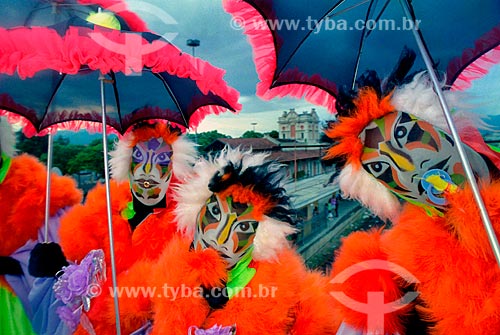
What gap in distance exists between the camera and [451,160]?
0.78 meters

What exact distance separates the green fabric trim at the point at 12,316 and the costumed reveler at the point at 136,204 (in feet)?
0.90

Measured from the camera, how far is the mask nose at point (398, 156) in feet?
2.64

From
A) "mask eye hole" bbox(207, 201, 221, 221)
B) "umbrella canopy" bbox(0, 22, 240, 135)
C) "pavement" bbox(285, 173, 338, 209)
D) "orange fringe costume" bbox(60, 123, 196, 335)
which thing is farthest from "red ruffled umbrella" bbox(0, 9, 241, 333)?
"pavement" bbox(285, 173, 338, 209)

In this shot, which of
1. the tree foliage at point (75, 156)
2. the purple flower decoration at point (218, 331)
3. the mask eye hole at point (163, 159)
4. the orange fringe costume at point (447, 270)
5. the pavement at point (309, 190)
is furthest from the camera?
the tree foliage at point (75, 156)

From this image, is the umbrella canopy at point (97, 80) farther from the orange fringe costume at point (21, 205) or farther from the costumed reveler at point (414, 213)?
the costumed reveler at point (414, 213)

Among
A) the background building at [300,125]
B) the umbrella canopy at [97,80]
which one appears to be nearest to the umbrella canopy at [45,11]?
the umbrella canopy at [97,80]

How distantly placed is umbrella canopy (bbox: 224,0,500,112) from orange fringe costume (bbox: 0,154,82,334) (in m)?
1.06

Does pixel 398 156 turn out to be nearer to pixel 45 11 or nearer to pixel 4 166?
pixel 45 11

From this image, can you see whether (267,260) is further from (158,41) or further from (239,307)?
(158,41)

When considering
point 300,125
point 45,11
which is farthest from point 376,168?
point 300,125

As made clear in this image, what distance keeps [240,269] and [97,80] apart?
39.8 inches

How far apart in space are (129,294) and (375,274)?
29.9 inches

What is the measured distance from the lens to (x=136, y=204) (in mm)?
1507

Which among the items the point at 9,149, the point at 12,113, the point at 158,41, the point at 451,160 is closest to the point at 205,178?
the point at 158,41
